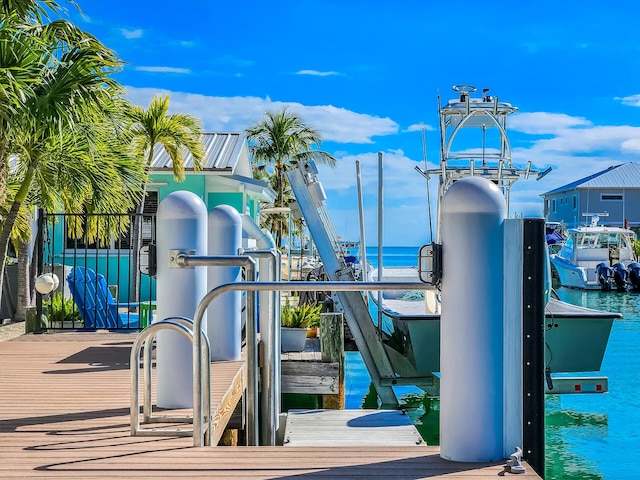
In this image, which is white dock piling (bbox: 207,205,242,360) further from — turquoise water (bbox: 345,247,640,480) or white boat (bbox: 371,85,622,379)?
turquoise water (bbox: 345,247,640,480)

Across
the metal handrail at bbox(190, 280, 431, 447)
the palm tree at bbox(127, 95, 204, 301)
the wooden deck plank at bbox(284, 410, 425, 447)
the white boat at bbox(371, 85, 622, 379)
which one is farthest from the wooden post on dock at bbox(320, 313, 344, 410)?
the palm tree at bbox(127, 95, 204, 301)

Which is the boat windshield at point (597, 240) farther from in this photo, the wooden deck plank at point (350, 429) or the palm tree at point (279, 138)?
the wooden deck plank at point (350, 429)

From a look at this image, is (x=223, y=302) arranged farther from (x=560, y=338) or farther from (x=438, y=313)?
(x=560, y=338)

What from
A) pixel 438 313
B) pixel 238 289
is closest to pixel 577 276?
pixel 438 313

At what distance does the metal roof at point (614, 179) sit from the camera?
62941 mm

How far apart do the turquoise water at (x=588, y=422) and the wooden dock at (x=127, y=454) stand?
19.7 feet

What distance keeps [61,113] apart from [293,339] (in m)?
4.13

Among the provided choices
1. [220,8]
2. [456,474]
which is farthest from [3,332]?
[220,8]

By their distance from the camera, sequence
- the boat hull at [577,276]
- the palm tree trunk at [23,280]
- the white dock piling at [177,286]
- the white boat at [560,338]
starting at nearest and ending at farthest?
the white dock piling at [177,286]
the white boat at [560,338]
the palm tree trunk at [23,280]
the boat hull at [577,276]

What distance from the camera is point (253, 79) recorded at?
253 feet

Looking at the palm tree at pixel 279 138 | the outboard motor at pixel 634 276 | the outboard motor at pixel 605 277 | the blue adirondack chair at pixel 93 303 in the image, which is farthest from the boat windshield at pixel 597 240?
the blue adirondack chair at pixel 93 303

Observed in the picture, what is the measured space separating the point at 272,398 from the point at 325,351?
2907 millimetres

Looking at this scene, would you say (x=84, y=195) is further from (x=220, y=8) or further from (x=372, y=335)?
(x=220, y=8)

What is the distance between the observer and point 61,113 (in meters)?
9.79
